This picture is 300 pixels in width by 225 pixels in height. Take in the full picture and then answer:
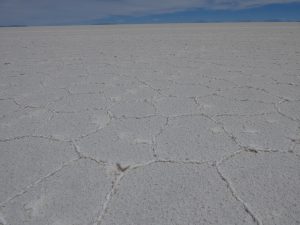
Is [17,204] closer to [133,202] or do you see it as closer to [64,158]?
[64,158]

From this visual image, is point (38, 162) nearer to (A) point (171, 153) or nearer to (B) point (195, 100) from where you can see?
(A) point (171, 153)

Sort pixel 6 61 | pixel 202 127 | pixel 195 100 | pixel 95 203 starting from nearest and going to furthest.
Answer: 1. pixel 95 203
2. pixel 202 127
3. pixel 195 100
4. pixel 6 61

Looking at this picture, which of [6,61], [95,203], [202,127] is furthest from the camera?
[6,61]

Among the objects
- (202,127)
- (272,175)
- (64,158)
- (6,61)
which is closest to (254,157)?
(272,175)

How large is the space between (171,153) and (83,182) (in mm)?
377

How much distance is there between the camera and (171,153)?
955 mm

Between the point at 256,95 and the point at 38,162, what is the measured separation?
145 centimetres

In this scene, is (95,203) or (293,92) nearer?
(95,203)

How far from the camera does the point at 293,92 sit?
Result: 1.63m

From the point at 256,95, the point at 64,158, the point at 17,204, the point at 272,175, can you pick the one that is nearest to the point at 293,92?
the point at 256,95

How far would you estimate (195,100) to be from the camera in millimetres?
1537

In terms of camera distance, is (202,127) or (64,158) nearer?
(64,158)

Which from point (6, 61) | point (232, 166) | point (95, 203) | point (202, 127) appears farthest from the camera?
point (6, 61)

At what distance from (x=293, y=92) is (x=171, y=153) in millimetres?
1230
